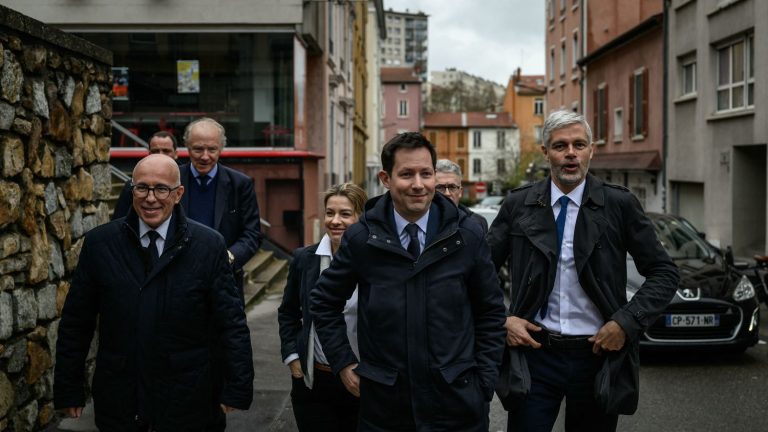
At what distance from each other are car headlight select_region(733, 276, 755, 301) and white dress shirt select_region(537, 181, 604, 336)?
5858 millimetres

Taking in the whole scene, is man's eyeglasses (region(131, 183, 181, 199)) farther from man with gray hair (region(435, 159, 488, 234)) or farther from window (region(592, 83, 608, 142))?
window (region(592, 83, 608, 142))

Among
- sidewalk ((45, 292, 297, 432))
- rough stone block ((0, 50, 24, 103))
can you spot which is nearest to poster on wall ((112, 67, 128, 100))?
sidewalk ((45, 292, 297, 432))

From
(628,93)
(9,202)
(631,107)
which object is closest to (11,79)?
(9,202)

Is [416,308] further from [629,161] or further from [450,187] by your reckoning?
[629,161]

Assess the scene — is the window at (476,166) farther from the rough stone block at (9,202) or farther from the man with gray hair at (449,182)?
the rough stone block at (9,202)

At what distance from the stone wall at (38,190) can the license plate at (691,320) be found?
582 cm

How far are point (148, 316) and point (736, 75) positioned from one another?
2028 cm

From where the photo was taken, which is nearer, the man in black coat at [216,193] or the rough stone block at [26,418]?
the rough stone block at [26,418]

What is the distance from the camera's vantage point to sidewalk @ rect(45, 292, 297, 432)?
5.94m

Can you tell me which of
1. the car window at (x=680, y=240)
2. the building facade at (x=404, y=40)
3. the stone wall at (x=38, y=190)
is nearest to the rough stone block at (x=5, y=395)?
the stone wall at (x=38, y=190)

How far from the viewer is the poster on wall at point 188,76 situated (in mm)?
19422

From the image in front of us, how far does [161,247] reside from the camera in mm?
3920

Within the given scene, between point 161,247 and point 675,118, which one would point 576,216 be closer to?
point 161,247

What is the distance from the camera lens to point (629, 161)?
2909cm
